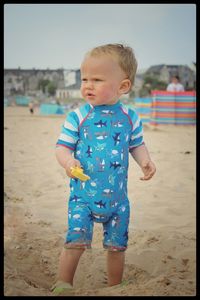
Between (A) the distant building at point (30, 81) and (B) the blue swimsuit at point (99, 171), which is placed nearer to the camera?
(B) the blue swimsuit at point (99, 171)

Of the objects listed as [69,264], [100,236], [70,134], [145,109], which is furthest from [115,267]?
[145,109]

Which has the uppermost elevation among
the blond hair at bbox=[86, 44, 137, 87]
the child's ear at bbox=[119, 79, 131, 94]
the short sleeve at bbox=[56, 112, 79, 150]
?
the blond hair at bbox=[86, 44, 137, 87]

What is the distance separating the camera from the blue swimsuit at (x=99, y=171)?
219cm

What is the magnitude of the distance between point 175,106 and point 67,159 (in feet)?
42.1

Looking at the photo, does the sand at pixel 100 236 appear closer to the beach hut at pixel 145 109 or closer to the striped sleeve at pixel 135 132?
the striped sleeve at pixel 135 132

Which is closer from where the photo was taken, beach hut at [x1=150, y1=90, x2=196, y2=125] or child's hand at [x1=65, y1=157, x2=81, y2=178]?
child's hand at [x1=65, y1=157, x2=81, y2=178]

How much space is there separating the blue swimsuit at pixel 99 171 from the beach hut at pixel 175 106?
12.6m

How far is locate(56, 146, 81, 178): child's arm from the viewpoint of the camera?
210 centimetres

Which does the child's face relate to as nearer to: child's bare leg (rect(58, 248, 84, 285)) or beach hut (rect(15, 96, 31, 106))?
child's bare leg (rect(58, 248, 84, 285))

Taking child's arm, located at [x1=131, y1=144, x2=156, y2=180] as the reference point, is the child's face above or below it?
above

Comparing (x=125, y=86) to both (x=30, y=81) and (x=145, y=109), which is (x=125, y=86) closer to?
(x=145, y=109)

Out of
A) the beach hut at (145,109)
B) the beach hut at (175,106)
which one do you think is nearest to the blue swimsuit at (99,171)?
→ the beach hut at (175,106)

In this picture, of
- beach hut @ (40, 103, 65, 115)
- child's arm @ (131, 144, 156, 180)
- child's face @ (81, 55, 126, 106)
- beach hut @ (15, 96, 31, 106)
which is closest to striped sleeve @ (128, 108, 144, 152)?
child's arm @ (131, 144, 156, 180)

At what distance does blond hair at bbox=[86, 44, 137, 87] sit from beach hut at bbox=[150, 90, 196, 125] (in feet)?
40.9
